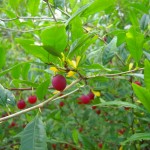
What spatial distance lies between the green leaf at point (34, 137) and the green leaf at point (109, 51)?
1.23 feet

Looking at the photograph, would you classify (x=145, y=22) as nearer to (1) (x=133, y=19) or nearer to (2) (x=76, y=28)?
(1) (x=133, y=19)

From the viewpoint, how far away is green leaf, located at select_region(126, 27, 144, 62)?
1.01m

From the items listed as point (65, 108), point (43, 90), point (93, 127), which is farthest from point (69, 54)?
point (93, 127)

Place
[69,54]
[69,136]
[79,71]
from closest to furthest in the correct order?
[69,54], [79,71], [69,136]

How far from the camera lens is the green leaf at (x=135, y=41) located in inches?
39.8

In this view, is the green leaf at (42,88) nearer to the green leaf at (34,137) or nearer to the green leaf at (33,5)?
the green leaf at (34,137)

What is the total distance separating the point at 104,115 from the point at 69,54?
1.57m

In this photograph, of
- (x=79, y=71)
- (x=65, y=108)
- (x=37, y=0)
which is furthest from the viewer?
(x=65, y=108)

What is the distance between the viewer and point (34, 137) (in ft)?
3.04

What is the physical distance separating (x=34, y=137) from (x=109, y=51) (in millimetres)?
467

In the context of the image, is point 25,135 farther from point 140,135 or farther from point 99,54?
point 99,54

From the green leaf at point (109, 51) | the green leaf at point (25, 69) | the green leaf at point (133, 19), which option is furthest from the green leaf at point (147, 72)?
the green leaf at point (133, 19)

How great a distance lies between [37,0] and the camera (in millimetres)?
1423

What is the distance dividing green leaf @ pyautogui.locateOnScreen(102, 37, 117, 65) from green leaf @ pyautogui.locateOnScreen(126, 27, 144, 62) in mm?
106
